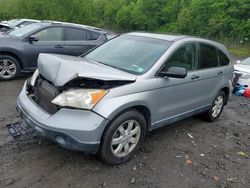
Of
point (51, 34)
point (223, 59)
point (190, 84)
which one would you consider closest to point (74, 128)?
point (190, 84)

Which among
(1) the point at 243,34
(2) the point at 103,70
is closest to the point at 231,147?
(2) the point at 103,70

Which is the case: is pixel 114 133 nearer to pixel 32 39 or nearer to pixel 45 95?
pixel 45 95

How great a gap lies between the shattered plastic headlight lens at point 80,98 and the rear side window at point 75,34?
5.07 meters

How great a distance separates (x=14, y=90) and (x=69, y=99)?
12.5 feet

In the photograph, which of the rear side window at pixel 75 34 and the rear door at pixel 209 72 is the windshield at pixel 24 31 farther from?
the rear door at pixel 209 72

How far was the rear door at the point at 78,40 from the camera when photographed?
796cm

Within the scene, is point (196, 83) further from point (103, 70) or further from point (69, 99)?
point (69, 99)

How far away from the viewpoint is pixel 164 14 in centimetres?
4241

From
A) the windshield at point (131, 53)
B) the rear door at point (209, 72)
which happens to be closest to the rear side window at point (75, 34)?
the windshield at point (131, 53)

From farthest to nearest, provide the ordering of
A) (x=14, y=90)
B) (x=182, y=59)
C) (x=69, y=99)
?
1. (x=14, y=90)
2. (x=182, y=59)
3. (x=69, y=99)

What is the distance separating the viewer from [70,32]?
8055 mm

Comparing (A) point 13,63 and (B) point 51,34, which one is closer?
(A) point 13,63

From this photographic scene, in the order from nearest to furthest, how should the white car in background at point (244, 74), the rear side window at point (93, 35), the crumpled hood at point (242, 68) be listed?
the rear side window at point (93, 35) → the white car in background at point (244, 74) → the crumpled hood at point (242, 68)

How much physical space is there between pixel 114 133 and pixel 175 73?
1.19 metres
